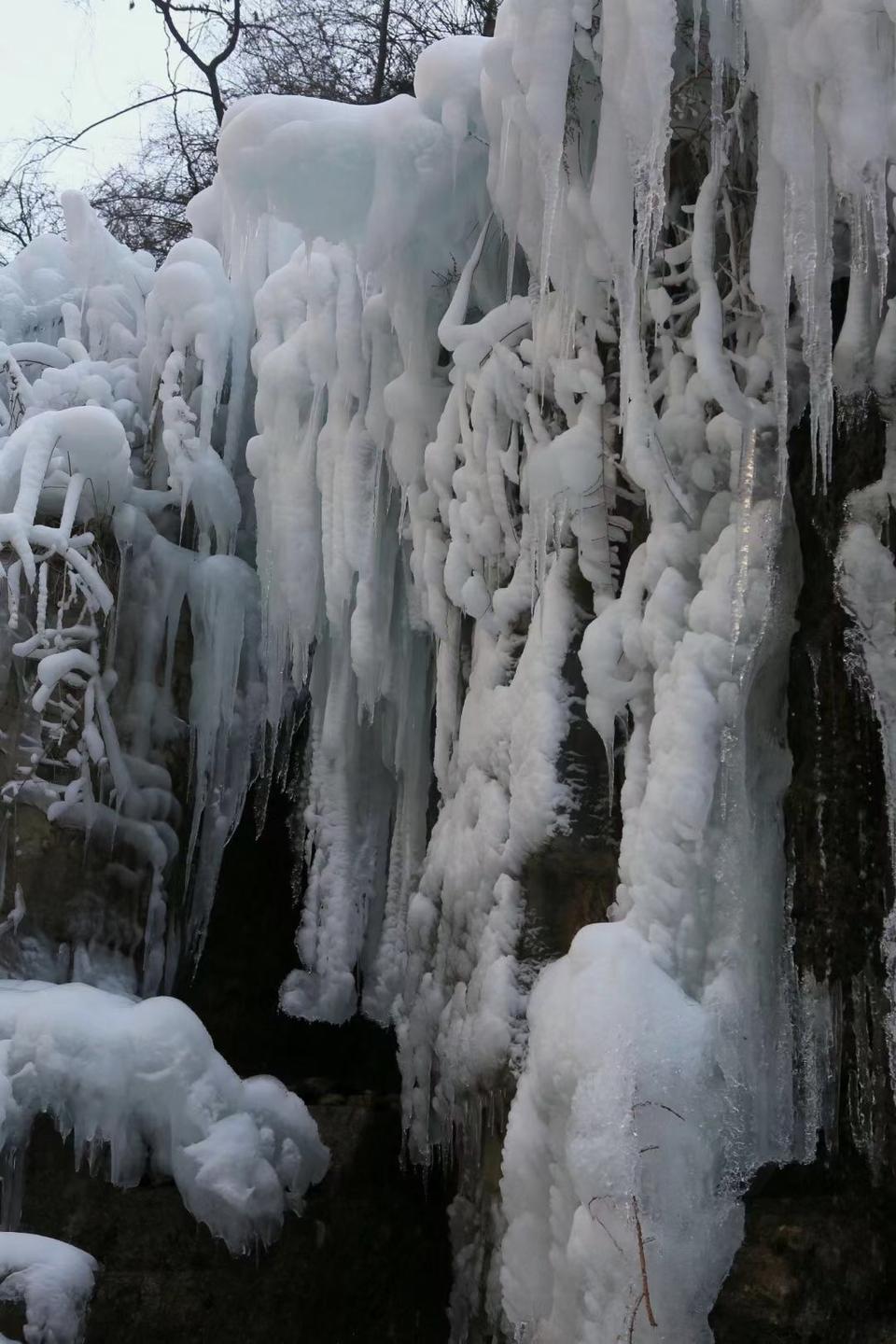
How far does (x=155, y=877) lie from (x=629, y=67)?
3.57m

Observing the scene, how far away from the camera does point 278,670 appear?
5055mm

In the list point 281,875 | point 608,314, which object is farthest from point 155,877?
point 608,314

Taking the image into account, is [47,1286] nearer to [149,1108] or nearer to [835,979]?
[149,1108]

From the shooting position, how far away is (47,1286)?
3287mm

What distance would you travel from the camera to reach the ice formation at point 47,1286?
3.26m


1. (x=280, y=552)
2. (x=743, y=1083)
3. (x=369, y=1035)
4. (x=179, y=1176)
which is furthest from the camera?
(x=369, y=1035)

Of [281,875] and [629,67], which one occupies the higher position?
[629,67]

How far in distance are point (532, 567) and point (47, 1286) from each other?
2.33 meters

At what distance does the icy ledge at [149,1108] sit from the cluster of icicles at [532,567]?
59cm

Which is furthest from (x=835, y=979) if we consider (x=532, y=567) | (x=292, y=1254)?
(x=292, y=1254)

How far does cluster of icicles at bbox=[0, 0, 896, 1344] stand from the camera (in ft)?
8.61

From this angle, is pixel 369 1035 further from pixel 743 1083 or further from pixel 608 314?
pixel 608 314

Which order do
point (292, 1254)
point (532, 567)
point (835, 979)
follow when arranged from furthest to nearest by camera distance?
point (292, 1254) → point (532, 567) → point (835, 979)

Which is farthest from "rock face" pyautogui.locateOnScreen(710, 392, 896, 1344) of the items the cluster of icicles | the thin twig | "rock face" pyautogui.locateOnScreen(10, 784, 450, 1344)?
"rock face" pyautogui.locateOnScreen(10, 784, 450, 1344)
